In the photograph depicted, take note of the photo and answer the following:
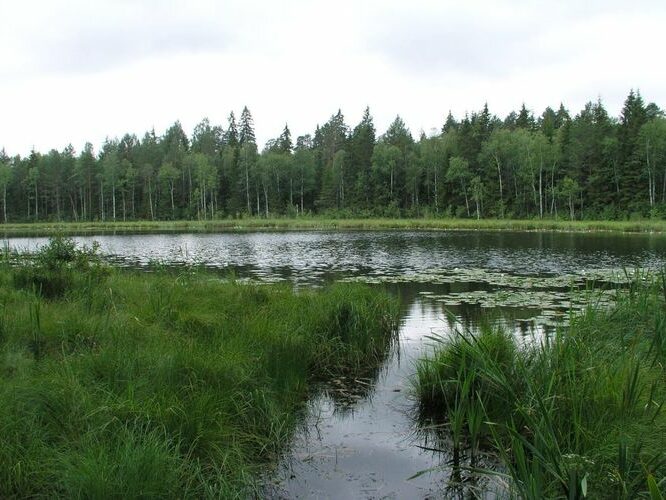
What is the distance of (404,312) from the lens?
42.9 feet

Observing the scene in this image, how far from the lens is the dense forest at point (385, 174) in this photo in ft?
228

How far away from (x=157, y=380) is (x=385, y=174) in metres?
87.2

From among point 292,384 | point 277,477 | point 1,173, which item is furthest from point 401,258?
point 1,173

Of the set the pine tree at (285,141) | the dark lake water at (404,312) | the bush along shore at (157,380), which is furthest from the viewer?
the pine tree at (285,141)

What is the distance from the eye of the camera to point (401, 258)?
27.2 metres

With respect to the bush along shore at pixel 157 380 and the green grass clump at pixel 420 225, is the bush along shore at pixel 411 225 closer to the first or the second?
the green grass clump at pixel 420 225

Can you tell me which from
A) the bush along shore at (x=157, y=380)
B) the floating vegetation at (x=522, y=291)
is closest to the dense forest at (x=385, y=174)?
the floating vegetation at (x=522, y=291)

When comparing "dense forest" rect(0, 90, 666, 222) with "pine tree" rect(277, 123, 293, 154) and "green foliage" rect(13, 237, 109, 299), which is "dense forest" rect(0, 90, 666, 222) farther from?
"green foliage" rect(13, 237, 109, 299)

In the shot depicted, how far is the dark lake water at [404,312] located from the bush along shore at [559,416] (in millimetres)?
477

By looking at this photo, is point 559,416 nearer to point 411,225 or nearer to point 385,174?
point 411,225

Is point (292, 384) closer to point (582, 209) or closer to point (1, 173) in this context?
point (582, 209)

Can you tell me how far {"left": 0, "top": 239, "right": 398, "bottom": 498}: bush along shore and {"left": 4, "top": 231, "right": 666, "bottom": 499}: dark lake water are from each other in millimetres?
443

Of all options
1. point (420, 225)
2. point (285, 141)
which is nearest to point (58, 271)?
point (420, 225)

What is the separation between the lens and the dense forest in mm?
69625
